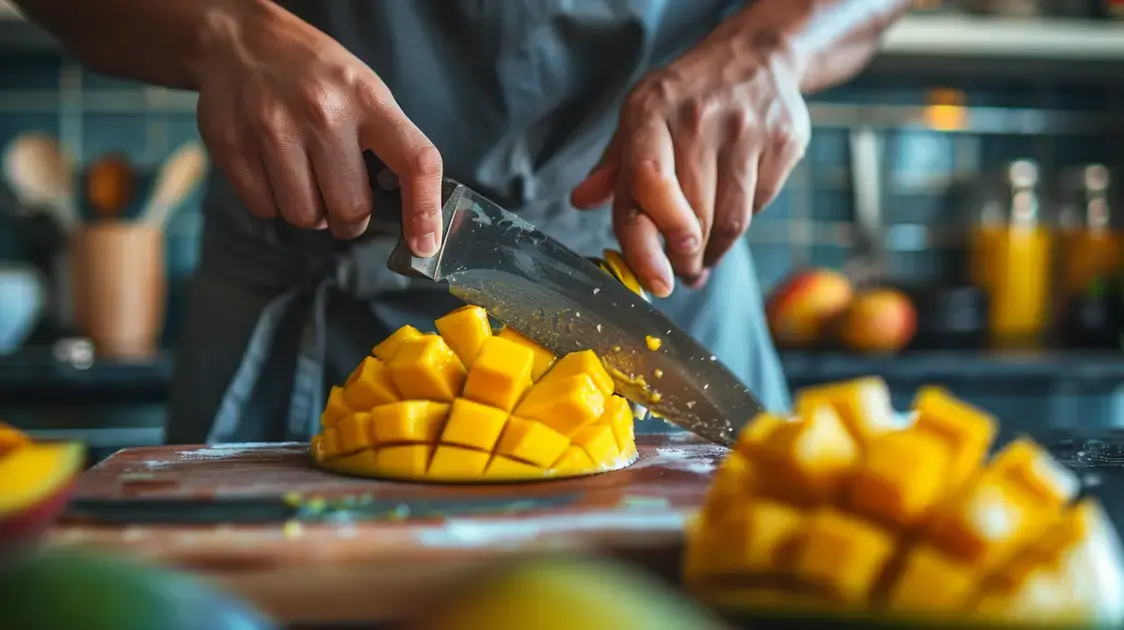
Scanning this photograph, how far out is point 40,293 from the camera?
319cm

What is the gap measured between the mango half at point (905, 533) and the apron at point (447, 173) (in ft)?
2.97

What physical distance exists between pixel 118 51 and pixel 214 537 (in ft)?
2.87

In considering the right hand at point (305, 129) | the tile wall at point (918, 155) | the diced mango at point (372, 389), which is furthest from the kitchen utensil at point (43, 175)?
the diced mango at point (372, 389)

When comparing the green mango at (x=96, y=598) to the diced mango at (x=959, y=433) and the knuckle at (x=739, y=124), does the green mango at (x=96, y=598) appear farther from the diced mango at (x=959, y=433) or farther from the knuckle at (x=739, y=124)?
the knuckle at (x=739, y=124)

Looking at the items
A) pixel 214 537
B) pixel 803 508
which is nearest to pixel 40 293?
pixel 214 537

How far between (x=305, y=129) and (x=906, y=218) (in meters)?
2.86

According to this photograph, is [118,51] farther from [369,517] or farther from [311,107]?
[369,517]

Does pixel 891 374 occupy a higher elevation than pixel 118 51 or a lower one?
lower

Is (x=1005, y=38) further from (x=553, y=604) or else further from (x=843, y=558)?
(x=553, y=604)

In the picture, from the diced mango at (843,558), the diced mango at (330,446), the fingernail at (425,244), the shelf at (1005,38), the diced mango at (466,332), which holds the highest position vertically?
the shelf at (1005,38)

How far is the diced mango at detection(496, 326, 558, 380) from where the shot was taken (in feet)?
3.84

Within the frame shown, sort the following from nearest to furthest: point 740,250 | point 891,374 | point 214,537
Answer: point 214,537, point 740,250, point 891,374

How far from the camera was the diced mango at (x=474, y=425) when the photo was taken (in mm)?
1052

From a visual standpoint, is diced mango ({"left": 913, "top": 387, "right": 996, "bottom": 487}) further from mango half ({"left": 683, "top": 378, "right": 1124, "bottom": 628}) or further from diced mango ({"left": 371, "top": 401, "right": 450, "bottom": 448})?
diced mango ({"left": 371, "top": 401, "right": 450, "bottom": 448})
